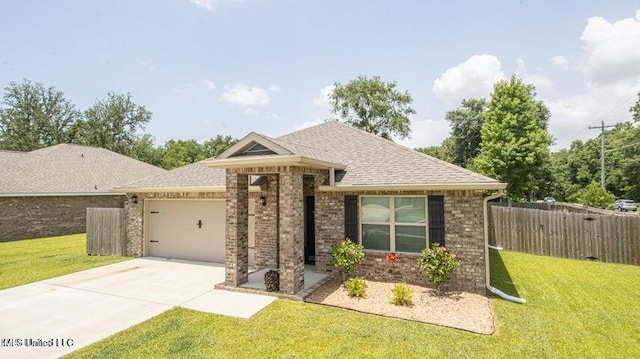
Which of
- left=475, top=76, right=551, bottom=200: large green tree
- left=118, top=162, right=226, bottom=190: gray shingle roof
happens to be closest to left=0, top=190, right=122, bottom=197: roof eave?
left=118, top=162, right=226, bottom=190: gray shingle roof

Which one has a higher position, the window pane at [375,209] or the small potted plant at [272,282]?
the window pane at [375,209]

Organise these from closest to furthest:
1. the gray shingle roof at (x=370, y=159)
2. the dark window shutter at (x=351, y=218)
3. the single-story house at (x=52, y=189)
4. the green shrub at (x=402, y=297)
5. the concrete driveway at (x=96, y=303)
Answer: the concrete driveway at (x=96, y=303) < the green shrub at (x=402, y=297) < the gray shingle roof at (x=370, y=159) < the dark window shutter at (x=351, y=218) < the single-story house at (x=52, y=189)

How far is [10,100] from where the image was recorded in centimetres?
3622

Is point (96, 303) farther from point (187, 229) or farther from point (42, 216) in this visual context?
point (42, 216)

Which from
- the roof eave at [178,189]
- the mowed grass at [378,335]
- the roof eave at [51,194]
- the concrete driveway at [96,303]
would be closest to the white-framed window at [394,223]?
the mowed grass at [378,335]

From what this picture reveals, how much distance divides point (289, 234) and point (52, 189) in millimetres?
17444

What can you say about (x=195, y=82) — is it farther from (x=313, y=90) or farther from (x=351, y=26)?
(x=351, y=26)

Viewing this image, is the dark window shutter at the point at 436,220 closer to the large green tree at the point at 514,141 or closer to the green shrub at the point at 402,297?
the green shrub at the point at 402,297

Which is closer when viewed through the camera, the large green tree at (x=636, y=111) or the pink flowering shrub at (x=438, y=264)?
the pink flowering shrub at (x=438, y=264)

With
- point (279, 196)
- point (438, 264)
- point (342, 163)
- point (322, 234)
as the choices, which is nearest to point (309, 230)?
point (322, 234)

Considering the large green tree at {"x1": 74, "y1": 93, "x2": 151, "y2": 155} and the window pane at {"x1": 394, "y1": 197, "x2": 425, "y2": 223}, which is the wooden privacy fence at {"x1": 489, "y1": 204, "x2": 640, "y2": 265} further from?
the large green tree at {"x1": 74, "y1": 93, "x2": 151, "y2": 155}

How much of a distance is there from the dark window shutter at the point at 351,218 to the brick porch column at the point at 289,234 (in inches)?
75.2

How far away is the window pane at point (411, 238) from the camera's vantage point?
26.5 ft

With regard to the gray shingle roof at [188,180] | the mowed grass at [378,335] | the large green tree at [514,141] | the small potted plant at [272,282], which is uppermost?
the large green tree at [514,141]
